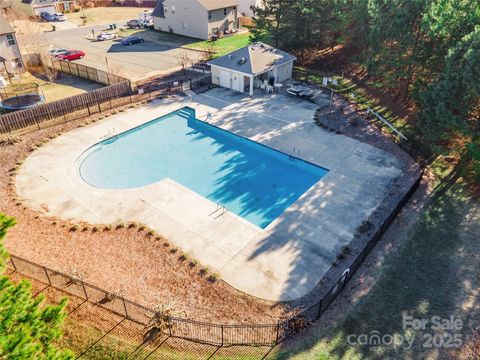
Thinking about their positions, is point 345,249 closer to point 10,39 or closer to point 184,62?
point 184,62

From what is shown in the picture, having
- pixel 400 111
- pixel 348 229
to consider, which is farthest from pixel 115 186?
pixel 400 111

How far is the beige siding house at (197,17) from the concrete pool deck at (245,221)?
97.5 ft

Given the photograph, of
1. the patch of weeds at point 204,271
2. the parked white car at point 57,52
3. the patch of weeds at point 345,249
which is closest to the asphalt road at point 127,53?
the parked white car at point 57,52

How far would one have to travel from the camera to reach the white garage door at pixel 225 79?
3553cm

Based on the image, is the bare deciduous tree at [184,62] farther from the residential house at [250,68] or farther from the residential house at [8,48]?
the residential house at [8,48]

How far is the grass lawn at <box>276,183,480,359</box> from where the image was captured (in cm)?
1350

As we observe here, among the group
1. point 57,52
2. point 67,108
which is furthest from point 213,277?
point 57,52

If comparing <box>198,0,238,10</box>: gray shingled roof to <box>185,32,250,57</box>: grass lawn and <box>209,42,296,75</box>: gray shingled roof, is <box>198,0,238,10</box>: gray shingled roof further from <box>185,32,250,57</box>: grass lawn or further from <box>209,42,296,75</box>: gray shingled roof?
<box>209,42,296,75</box>: gray shingled roof

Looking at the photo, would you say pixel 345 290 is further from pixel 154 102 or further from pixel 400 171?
pixel 154 102

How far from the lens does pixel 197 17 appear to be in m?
53.3

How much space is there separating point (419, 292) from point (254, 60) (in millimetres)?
25960

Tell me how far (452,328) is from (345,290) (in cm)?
440

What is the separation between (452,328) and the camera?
1441cm

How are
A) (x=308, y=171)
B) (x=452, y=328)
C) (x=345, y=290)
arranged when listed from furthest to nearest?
(x=308, y=171) < (x=345, y=290) < (x=452, y=328)
